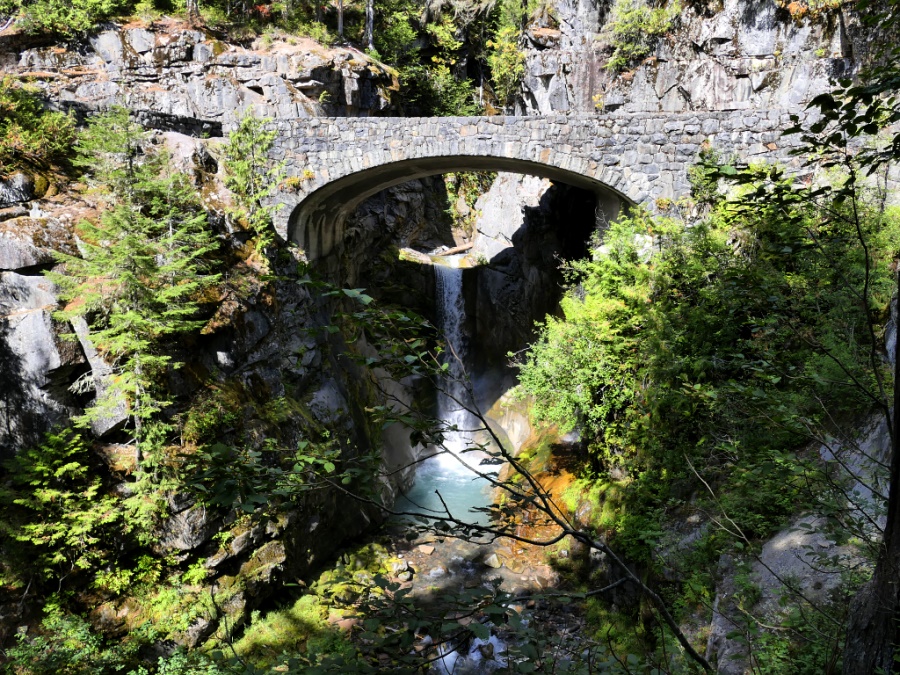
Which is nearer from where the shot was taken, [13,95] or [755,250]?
[755,250]

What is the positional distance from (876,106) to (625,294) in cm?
703

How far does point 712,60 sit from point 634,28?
2.40 meters

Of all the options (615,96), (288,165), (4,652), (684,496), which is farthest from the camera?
(615,96)

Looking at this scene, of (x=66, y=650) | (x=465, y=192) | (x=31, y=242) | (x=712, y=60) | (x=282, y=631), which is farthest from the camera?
(x=465, y=192)

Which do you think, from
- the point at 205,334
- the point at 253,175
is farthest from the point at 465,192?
the point at 205,334

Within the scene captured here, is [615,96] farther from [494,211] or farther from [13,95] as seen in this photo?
[13,95]

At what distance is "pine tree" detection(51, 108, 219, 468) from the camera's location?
270 inches

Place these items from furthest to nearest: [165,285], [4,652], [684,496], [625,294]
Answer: [625,294]
[165,285]
[684,496]
[4,652]

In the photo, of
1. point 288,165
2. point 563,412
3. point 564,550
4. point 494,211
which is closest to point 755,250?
point 563,412

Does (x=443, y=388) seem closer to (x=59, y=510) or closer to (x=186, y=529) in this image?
(x=186, y=529)

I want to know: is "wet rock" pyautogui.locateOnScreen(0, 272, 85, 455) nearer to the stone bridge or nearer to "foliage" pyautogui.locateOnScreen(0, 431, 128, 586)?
"foliage" pyautogui.locateOnScreen(0, 431, 128, 586)

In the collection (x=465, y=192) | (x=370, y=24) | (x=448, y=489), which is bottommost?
(x=448, y=489)

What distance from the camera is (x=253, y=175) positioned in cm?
1095

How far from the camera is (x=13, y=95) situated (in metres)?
9.06
